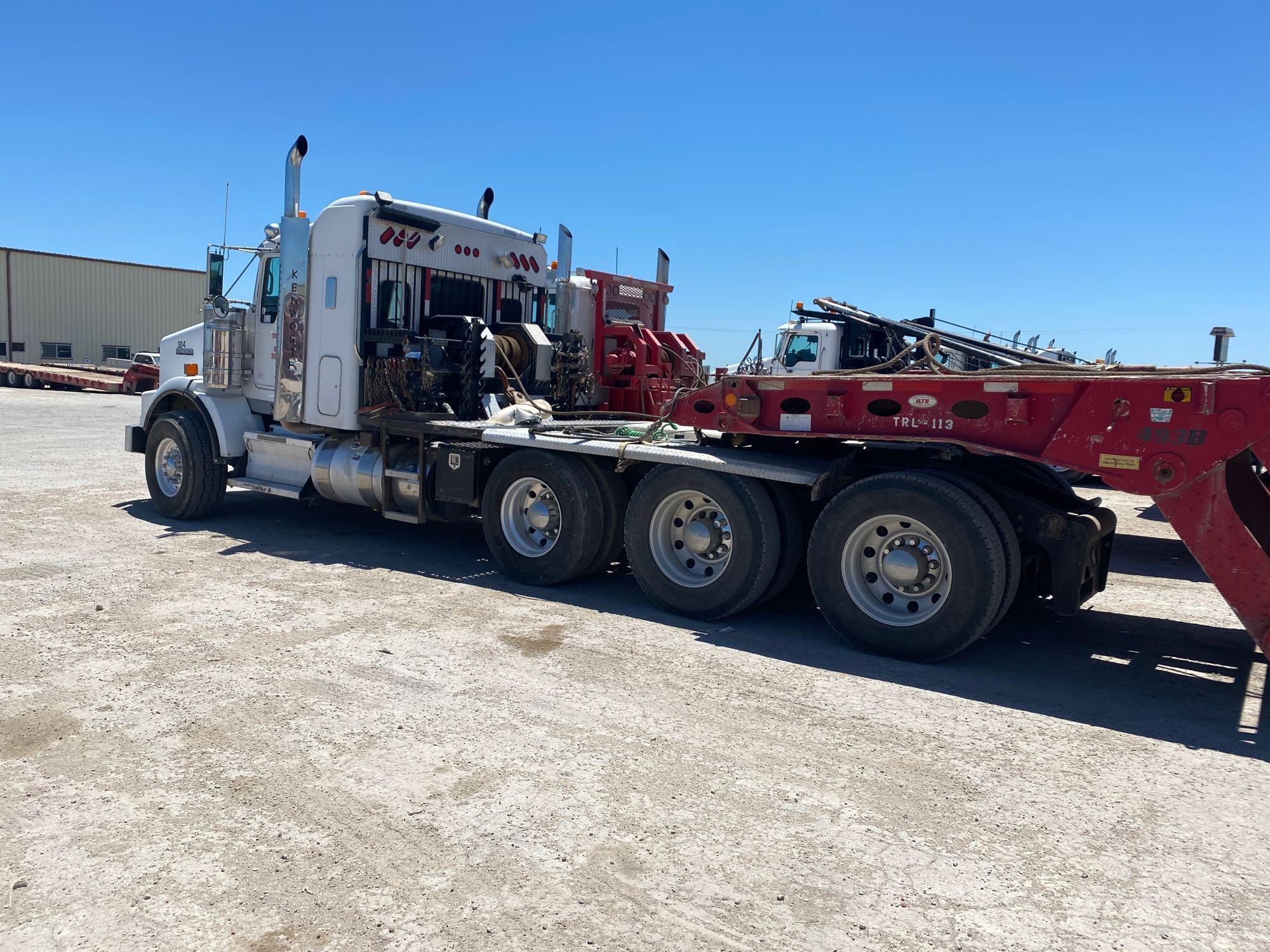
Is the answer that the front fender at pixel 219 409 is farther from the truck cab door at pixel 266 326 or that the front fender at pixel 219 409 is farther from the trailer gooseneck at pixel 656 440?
the truck cab door at pixel 266 326

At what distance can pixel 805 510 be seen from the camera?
6949 mm

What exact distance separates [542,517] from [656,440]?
45.7 inches

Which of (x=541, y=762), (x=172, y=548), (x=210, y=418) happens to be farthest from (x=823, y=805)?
(x=210, y=418)

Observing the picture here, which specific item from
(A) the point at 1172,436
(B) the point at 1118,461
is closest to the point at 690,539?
(B) the point at 1118,461

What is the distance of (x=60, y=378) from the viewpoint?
1452 inches

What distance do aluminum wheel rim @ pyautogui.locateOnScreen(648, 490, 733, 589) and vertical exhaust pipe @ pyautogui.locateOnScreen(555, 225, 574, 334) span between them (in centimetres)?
438

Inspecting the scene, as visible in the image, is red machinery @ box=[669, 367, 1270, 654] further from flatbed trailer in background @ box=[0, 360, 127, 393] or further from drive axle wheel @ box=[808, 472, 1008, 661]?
flatbed trailer in background @ box=[0, 360, 127, 393]

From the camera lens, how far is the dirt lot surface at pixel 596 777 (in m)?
3.22

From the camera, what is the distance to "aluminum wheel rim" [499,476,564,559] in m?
7.98

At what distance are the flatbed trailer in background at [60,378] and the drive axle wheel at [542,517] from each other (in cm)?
3309

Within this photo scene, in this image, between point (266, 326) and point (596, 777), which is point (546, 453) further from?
point (266, 326)

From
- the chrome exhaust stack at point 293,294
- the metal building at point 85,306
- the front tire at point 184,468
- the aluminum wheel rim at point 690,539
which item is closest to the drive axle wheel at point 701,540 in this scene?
the aluminum wheel rim at point 690,539

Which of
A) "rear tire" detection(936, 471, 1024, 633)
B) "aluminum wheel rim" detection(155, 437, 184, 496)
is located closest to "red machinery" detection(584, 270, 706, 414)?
"aluminum wheel rim" detection(155, 437, 184, 496)

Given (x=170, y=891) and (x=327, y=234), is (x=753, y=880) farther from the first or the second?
(x=327, y=234)
